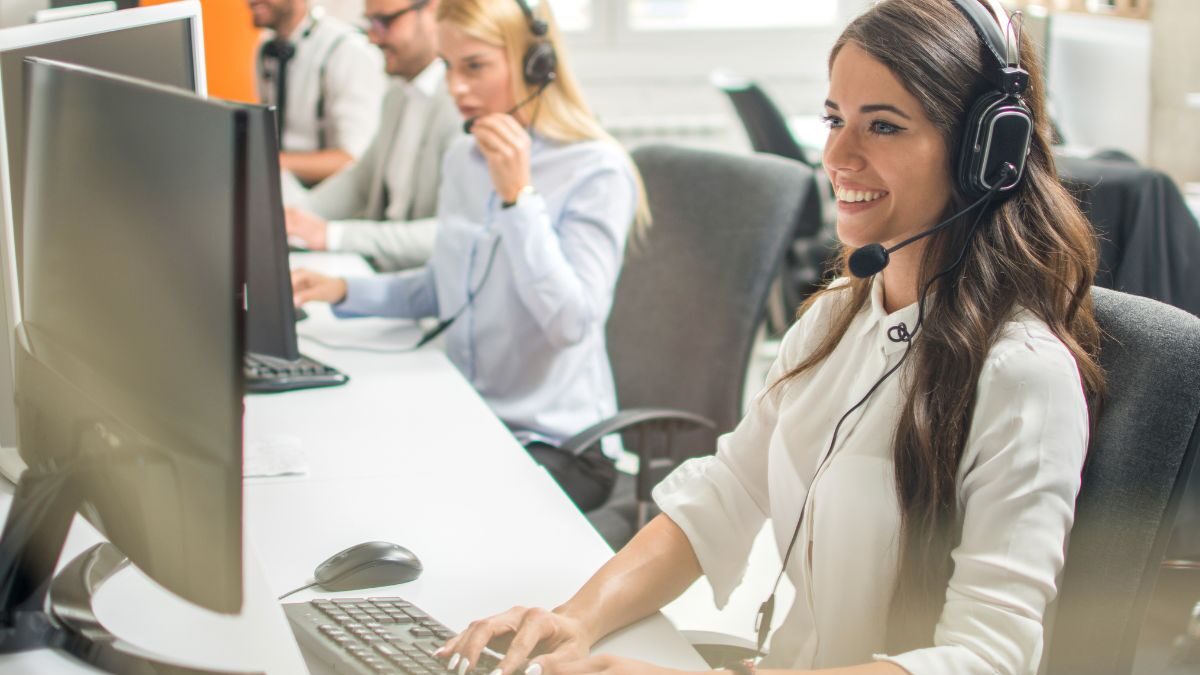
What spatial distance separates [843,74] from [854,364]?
26cm

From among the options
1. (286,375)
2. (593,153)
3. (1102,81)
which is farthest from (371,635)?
(1102,81)

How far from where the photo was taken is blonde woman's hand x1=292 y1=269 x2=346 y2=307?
6.30ft

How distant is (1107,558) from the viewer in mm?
937

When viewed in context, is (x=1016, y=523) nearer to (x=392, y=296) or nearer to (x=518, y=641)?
(x=518, y=641)

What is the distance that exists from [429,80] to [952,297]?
180 centimetres

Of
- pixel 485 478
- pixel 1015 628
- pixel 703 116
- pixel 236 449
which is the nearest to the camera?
pixel 236 449

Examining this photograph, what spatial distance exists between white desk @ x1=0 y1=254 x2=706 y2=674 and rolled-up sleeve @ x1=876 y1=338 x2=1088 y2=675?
220 mm

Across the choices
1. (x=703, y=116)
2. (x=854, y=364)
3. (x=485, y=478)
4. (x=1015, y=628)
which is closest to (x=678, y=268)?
(x=485, y=478)

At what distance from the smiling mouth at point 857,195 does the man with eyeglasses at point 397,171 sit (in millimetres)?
1439

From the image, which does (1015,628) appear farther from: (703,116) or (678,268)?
(703,116)

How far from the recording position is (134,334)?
2.68 feet

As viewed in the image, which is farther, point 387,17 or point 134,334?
point 387,17

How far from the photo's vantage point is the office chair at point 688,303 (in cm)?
167

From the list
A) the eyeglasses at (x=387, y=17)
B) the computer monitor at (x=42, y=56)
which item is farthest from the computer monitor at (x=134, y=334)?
the eyeglasses at (x=387, y=17)
